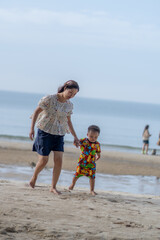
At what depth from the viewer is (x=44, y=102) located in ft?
21.7

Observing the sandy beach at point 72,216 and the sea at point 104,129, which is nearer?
the sandy beach at point 72,216

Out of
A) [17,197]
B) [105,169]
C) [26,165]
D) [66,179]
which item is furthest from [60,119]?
[105,169]

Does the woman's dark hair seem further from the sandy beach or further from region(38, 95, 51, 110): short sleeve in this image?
the sandy beach

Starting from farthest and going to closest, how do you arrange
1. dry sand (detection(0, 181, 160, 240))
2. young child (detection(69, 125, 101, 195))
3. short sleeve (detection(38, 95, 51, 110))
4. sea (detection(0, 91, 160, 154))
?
sea (detection(0, 91, 160, 154))
young child (detection(69, 125, 101, 195))
short sleeve (detection(38, 95, 51, 110))
dry sand (detection(0, 181, 160, 240))

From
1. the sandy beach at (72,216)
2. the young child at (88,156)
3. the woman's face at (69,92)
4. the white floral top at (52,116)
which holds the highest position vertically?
the woman's face at (69,92)

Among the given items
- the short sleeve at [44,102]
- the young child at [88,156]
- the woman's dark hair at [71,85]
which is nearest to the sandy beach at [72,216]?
the young child at [88,156]

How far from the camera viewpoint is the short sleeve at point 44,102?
21.7ft

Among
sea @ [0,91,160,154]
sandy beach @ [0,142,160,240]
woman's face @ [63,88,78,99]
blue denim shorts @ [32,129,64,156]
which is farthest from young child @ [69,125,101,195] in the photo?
sea @ [0,91,160,154]

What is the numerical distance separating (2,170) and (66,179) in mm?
1689

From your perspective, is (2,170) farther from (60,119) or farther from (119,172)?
(60,119)

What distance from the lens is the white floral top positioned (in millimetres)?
6656

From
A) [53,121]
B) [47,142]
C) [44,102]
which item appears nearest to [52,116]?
[53,121]

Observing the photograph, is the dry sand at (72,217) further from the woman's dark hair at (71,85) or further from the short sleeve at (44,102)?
the woman's dark hair at (71,85)

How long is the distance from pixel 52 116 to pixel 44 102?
24 centimetres
